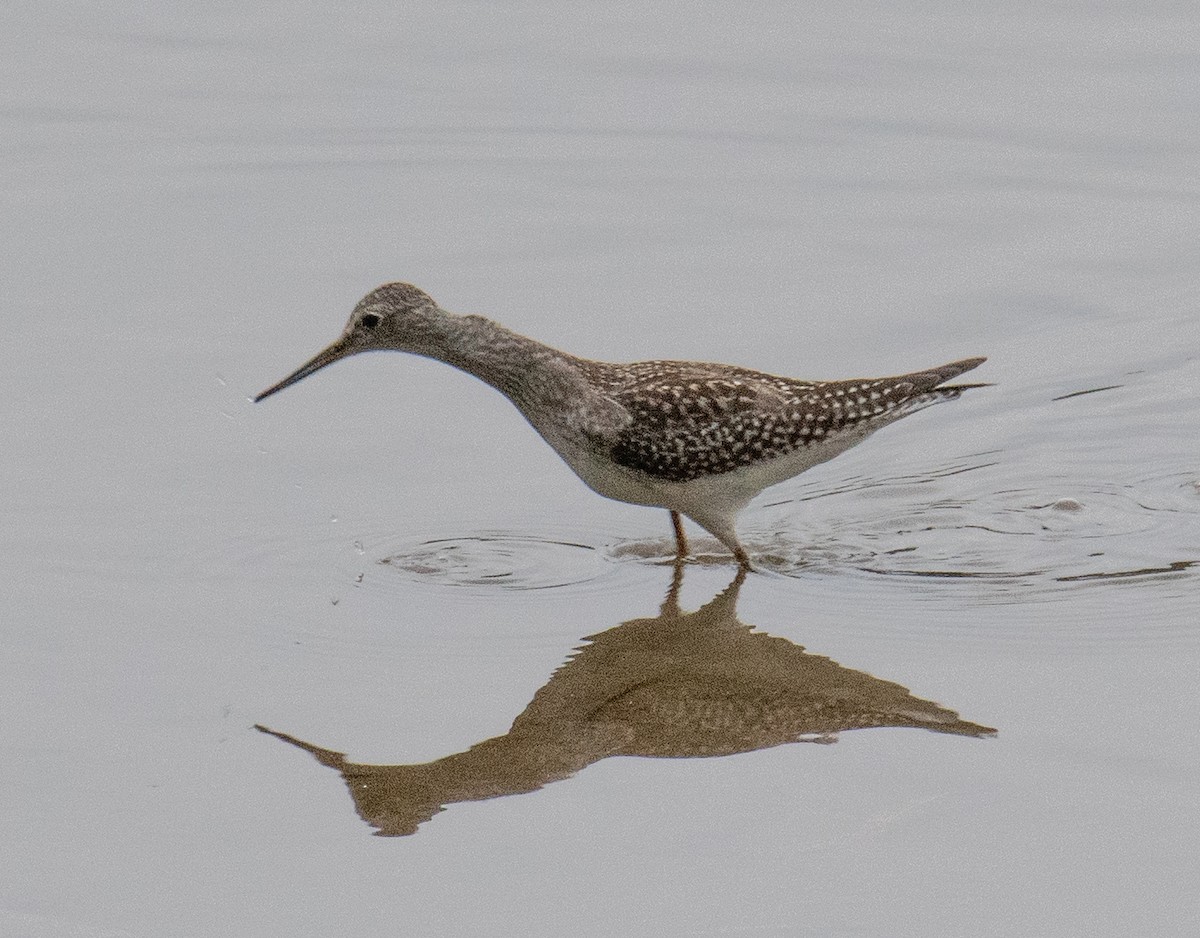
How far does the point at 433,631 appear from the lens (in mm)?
8750

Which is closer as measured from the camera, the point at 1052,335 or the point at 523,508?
the point at 523,508

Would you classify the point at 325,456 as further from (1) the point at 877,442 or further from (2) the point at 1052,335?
(2) the point at 1052,335

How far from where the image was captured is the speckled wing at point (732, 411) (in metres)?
9.69

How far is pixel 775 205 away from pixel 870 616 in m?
5.89

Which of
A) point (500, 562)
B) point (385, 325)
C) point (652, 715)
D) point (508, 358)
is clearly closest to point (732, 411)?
point (508, 358)

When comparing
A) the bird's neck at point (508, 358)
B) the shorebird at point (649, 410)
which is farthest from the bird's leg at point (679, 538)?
the bird's neck at point (508, 358)

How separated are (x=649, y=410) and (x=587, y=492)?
3.37ft

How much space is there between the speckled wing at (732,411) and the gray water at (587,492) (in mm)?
490

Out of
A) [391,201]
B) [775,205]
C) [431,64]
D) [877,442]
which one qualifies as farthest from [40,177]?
[877,442]

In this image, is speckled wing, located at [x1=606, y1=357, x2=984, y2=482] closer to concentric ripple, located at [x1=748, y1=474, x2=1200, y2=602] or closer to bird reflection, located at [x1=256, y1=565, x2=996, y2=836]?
concentric ripple, located at [x1=748, y1=474, x2=1200, y2=602]

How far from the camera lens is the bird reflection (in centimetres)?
743

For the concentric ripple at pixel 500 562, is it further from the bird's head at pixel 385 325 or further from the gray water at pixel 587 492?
the bird's head at pixel 385 325

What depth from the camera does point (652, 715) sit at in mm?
8047

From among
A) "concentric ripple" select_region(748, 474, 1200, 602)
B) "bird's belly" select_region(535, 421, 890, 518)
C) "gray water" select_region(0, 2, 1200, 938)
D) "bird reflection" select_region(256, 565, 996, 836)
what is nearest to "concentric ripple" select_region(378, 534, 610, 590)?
"gray water" select_region(0, 2, 1200, 938)
